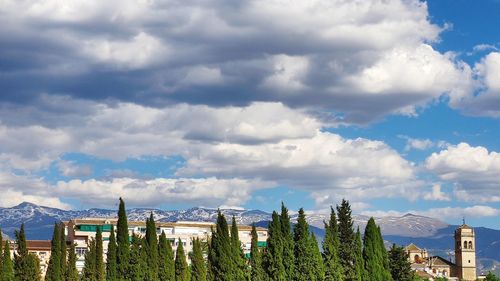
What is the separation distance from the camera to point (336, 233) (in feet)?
339

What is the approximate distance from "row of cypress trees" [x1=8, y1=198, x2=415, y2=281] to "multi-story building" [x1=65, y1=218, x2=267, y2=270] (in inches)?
1358

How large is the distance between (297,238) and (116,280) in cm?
2226

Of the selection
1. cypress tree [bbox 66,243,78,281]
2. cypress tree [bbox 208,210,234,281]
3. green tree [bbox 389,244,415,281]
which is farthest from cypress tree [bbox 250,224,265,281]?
green tree [bbox 389,244,415,281]

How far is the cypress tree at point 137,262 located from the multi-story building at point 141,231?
38989 mm

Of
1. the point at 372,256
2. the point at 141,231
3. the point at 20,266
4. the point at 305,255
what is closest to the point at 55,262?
the point at 20,266

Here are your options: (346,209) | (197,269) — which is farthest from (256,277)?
(346,209)

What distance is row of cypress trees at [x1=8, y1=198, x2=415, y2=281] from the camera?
87938mm

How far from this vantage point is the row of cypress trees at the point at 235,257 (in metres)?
87.9

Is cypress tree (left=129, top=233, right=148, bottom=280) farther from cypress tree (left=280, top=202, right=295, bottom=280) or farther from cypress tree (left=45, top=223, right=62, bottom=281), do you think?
cypress tree (left=280, top=202, right=295, bottom=280)

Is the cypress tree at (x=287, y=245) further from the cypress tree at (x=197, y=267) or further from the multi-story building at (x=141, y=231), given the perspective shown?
the multi-story building at (x=141, y=231)

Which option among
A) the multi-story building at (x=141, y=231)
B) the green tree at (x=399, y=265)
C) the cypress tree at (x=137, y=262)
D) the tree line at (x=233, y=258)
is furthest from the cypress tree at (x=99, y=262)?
the green tree at (x=399, y=265)

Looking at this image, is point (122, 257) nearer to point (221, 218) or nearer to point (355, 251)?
Result: point (221, 218)

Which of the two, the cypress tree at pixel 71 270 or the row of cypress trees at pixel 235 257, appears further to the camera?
the cypress tree at pixel 71 270

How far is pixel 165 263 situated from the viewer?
103188 millimetres
